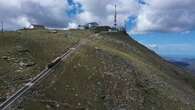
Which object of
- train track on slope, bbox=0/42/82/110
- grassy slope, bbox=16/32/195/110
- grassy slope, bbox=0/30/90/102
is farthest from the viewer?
grassy slope, bbox=0/30/90/102

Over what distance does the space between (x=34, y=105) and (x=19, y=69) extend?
13.4 m

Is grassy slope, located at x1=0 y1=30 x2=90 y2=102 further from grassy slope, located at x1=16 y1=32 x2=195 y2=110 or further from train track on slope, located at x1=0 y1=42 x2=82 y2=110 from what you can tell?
grassy slope, located at x1=16 y1=32 x2=195 y2=110

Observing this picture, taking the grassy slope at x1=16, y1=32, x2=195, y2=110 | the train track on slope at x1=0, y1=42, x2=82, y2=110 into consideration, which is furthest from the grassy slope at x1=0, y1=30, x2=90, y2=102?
the grassy slope at x1=16, y1=32, x2=195, y2=110

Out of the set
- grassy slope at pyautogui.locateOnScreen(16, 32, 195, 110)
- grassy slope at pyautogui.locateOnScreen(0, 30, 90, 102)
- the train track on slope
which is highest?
grassy slope at pyautogui.locateOnScreen(0, 30, 90, 102)

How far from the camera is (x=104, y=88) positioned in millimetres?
52719

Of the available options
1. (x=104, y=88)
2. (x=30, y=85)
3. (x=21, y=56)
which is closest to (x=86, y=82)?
(x=104, y=88)

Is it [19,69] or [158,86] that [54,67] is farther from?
[158,86]

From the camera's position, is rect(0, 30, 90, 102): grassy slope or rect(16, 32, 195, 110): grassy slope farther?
rect(0, 30, 90, 102): grassy slope

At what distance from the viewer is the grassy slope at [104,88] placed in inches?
1827

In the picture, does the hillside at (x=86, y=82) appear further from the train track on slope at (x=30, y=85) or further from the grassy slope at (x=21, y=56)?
the train track on slope at (x=30, y=85)

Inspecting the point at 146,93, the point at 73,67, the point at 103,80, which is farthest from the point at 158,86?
the point at 73,67

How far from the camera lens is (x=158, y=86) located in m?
61.1

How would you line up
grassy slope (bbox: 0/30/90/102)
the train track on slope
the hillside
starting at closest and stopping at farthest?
the train track on slope → the hillside → grassy slope (bbox: 0/30/90/102)

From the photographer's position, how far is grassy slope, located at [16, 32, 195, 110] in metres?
46.4
